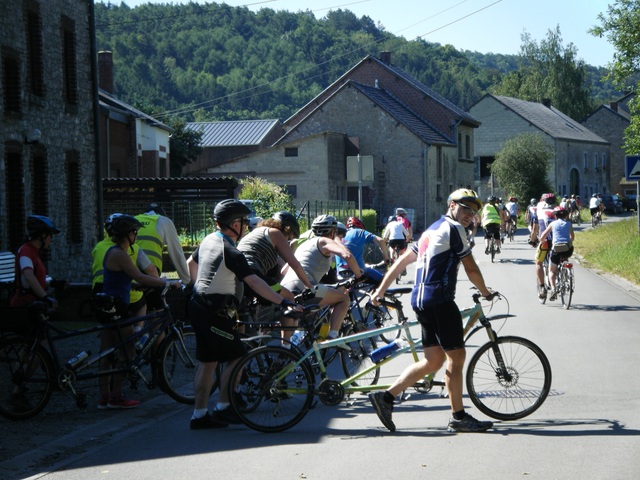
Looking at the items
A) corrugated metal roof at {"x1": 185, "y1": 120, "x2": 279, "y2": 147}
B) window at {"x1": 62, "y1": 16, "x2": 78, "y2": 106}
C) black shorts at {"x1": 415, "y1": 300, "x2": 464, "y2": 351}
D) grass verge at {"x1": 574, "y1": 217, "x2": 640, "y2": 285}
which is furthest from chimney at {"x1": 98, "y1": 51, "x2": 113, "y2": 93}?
black shorts at {"x1": 415, "y1": 300, "x2": 464, "y2": 351}

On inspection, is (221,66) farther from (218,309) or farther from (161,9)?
(218,309)

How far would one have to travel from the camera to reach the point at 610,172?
10744cm

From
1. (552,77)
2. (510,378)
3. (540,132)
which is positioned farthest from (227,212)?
(552,77)

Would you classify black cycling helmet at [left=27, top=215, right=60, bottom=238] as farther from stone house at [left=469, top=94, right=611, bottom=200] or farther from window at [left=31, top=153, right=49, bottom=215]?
stone house at [left=469, top=94, right=611, bottom=200]

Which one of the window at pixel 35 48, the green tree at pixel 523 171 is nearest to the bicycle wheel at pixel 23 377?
the window at pixel 35 48

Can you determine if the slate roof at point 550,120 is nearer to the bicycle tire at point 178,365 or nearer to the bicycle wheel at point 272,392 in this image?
the bicycle tire at point 178,365

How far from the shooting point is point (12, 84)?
20516mm

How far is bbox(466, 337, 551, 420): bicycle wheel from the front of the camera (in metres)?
7.80

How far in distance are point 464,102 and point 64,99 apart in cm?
11394

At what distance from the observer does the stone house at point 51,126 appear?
2030 centimetres

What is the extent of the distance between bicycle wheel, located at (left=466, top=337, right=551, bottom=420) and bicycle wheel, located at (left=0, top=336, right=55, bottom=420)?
11.7 feet

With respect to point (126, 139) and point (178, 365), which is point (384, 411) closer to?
point (178, 365)

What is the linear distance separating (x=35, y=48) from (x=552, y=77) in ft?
279

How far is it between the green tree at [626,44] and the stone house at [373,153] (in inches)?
511
